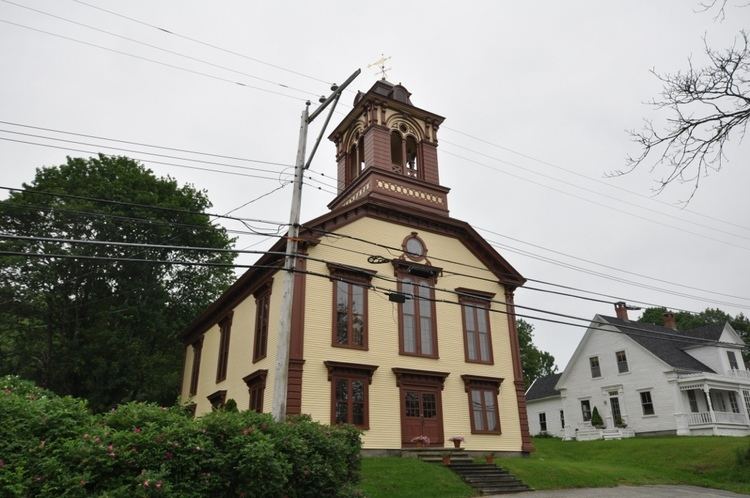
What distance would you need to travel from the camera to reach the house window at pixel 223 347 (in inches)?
1033

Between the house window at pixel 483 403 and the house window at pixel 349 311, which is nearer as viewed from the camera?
the house window at pixel 349 311

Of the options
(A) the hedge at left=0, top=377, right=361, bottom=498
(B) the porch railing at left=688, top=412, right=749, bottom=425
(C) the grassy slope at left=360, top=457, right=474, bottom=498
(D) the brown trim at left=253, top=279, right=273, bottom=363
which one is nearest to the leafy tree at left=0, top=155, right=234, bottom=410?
(D) the brown trim at left=253, top=279, right=273, bottom=363

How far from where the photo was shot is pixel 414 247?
2427 cm

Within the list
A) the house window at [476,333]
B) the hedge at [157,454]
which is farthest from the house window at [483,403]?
the hedge at [157,454]

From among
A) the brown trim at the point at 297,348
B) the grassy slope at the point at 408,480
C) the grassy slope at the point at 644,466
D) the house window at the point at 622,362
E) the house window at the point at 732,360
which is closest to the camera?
the grassy slope at the point at 408,480

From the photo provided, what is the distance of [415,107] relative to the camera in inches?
1083

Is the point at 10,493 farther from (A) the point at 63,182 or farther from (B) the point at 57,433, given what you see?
(A) the point at 63,182

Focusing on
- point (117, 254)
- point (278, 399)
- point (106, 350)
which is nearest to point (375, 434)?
point (278, 399)

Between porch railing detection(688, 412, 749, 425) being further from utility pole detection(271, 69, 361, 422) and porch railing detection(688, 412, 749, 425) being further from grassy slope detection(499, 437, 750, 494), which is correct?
utility pole detection(271, 69, 361, 422)

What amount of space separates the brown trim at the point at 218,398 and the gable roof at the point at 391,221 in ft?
13.4

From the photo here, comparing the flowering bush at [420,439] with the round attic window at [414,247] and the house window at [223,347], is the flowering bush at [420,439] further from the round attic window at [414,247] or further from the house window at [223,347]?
the house window at [223,347]

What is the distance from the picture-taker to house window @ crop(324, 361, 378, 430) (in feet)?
64.4

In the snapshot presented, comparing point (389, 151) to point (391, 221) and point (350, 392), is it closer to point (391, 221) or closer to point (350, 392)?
point (391, 221)

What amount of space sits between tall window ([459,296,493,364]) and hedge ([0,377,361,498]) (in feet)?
43.2
